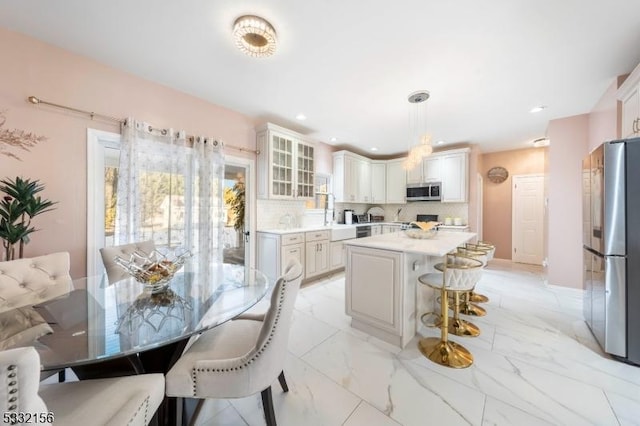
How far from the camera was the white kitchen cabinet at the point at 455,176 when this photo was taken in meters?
4.80

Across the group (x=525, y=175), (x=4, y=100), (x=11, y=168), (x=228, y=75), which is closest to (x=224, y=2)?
(x=228, y=75)

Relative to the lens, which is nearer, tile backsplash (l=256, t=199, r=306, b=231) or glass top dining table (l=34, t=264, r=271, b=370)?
glass top dining table (l=34, t=264, r=271, b=370)

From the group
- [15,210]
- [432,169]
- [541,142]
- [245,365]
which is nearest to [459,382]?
[245,365]

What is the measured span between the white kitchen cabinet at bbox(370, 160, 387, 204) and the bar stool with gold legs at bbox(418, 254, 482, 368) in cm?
381

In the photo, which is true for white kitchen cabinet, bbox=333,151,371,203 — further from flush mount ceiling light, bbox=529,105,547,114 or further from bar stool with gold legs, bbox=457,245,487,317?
flush mount ceiling light, bbox=529,105,547,114

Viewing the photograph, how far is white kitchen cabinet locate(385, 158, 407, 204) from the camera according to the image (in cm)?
566

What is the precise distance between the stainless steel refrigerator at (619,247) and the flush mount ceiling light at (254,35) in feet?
9.38

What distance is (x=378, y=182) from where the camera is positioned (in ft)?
19.4

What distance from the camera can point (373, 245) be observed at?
229 centimetres

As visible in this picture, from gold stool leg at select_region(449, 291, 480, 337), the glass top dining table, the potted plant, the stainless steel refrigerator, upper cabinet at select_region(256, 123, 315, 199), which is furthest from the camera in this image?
upper cabinet at select_region(256, 123, 315, 199)

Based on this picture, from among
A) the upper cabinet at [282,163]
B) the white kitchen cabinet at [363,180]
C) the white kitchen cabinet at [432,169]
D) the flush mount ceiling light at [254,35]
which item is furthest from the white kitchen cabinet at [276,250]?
the white kitchen cabinet at [432,169]

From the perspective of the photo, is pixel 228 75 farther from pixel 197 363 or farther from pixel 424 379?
pixel 424 379

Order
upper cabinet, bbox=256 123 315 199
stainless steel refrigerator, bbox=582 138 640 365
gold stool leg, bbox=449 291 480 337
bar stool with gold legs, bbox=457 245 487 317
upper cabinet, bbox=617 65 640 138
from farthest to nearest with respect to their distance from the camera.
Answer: upper cabinet, bbox=256 123 315 199 → bar stool with gold legs, bbox=457 245 487 317 → gold stool leg, bbox=449 291 480 337 → upper cabinet, bbox=617 65 640 138 → stainless steel refrigerator, bbox=582 138 640 365

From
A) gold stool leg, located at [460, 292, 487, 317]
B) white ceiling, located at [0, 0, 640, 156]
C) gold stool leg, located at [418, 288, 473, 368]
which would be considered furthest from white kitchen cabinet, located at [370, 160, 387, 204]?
gold stool leg, located at [418, 288, 473, 368]
